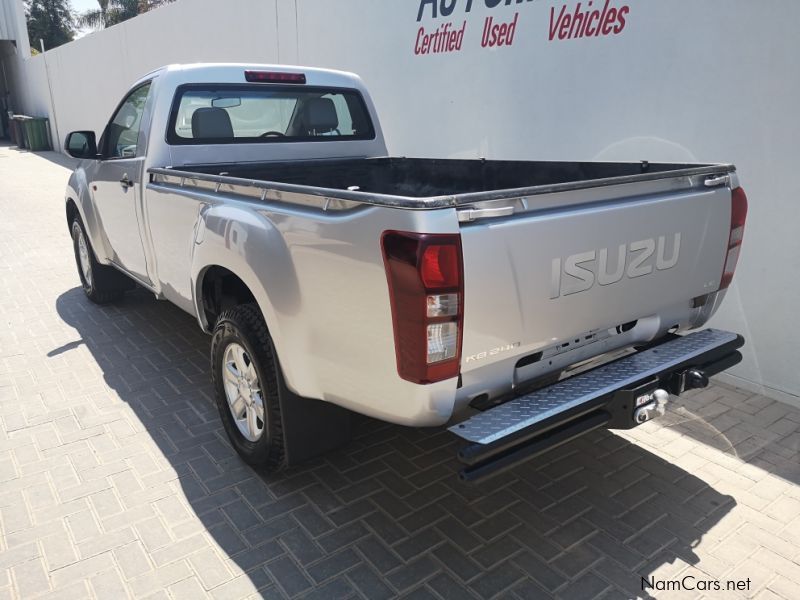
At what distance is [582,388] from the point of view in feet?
7.98

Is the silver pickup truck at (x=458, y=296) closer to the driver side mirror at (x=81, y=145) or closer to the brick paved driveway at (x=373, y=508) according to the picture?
the brick paved driveway at (x=373, y=508)

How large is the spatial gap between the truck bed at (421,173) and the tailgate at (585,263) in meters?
0.17

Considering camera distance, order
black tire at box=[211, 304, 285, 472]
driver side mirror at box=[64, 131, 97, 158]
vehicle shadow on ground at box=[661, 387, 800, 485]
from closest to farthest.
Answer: black tire at box=[211, 304, 285, 472] → vehicle shadow on ground at box=[661, 387, 800, 485] → driver side mirror at box=[64, 131, 97, 158]

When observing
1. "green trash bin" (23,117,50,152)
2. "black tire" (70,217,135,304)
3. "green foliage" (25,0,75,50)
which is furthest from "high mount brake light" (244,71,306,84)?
"green foliage" (25,0,75,50)

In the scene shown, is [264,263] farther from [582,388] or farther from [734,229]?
[734,229]

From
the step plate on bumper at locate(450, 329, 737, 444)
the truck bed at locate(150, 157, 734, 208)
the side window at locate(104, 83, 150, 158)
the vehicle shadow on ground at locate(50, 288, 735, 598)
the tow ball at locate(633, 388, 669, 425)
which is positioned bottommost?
the vehicle shadow on ground at locate(50, 288, 735, 598)

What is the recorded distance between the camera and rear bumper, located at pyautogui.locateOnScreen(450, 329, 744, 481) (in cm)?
212

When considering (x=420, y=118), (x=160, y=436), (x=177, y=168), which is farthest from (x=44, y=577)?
(x=420, y=118)

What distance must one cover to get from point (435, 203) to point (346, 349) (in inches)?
26.9

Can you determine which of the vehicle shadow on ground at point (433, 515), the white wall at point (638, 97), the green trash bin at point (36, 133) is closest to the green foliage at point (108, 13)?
the green trash bin at point (36, 133)

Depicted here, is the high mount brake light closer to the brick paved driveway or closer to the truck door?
the truck door

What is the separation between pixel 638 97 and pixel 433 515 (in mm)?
3362

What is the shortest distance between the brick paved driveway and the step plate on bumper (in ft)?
2.42

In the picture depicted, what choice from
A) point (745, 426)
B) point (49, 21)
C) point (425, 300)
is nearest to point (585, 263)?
point (425, 300)
